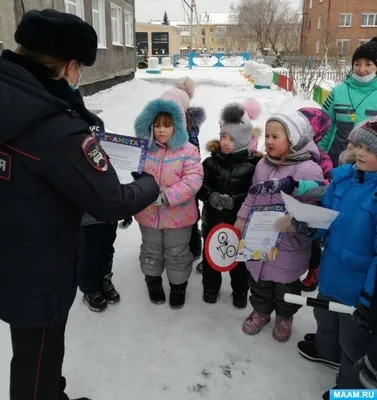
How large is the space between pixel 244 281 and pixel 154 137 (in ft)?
3.97

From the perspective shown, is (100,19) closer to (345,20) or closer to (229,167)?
(229,167)

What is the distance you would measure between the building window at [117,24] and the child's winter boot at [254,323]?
16.9m

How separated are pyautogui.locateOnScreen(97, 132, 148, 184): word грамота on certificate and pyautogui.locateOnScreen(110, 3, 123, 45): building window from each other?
54.8ft

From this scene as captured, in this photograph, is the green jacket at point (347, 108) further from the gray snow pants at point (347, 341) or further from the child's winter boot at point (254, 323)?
the gray snow pants at point (347, 341)

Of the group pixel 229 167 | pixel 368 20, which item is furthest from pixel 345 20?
pixel 229 167

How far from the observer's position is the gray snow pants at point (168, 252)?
108 inches

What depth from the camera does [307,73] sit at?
14227mm

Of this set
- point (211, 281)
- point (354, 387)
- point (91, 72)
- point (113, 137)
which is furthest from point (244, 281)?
point (91, 72)

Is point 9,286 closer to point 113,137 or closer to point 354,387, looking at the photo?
point 113,137

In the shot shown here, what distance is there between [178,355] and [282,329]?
679 mm

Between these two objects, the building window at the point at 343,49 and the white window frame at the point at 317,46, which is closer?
the building window at the point at 343,49

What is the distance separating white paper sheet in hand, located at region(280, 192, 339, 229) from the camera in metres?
1.79

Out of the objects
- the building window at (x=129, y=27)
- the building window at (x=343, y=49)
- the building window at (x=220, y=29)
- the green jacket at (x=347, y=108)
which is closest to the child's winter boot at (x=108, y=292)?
the green jacket at (x=347, y=108)

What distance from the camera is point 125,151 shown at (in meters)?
2.14
